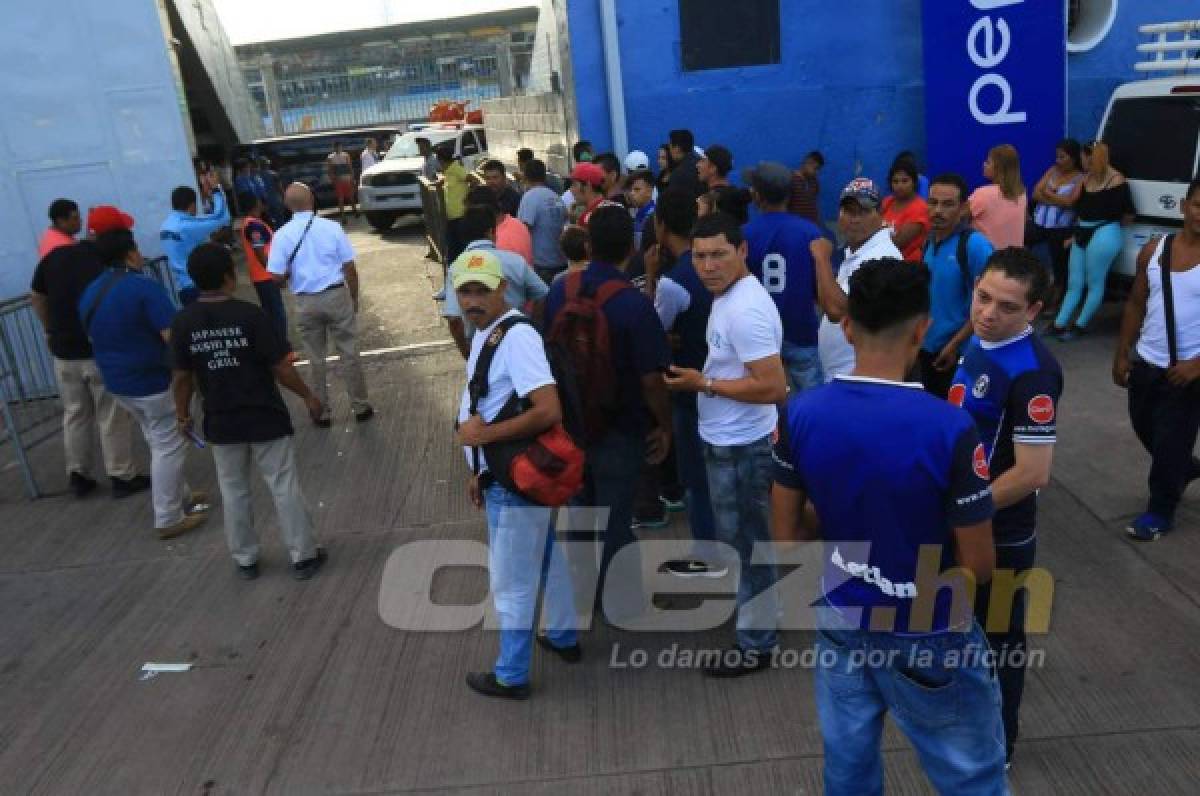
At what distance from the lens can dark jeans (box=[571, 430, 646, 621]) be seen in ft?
13.1

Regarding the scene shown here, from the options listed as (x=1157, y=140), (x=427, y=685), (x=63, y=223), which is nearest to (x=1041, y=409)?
(x=427, y=685)

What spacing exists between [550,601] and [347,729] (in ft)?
3.15

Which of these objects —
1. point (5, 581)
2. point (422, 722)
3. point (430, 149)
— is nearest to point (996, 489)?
point (422, 722)

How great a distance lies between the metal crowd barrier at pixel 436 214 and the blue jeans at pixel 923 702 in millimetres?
8612

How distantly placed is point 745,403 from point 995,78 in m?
7.50

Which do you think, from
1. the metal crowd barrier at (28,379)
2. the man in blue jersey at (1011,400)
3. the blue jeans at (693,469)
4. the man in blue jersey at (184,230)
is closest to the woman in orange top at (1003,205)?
the blue jeans at (693,469)

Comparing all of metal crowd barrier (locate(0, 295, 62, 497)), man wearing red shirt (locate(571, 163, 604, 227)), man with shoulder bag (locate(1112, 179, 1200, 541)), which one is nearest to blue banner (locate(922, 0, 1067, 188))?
man wearing red shirt (locate(571, 163, 604, 227))

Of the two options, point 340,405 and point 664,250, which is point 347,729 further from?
point 340,405

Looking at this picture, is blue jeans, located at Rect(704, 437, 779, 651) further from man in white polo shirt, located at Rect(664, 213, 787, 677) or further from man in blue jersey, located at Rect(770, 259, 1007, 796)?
man in blue jersey, located at Rect(770, 259, 1007, 796)

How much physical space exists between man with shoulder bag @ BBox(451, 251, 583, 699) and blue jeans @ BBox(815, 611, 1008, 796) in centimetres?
139

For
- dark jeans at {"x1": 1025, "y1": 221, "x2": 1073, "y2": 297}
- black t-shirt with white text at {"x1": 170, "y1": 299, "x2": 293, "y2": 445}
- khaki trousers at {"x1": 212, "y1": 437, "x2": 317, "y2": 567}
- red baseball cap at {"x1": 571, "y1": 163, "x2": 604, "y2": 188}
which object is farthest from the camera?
dark jeans at {"x1": 1025, "y1": 221, "x2": 1073, "y2": 297}

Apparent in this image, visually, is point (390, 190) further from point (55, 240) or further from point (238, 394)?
point (238, 394)

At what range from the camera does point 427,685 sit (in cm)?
404

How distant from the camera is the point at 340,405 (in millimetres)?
7855
